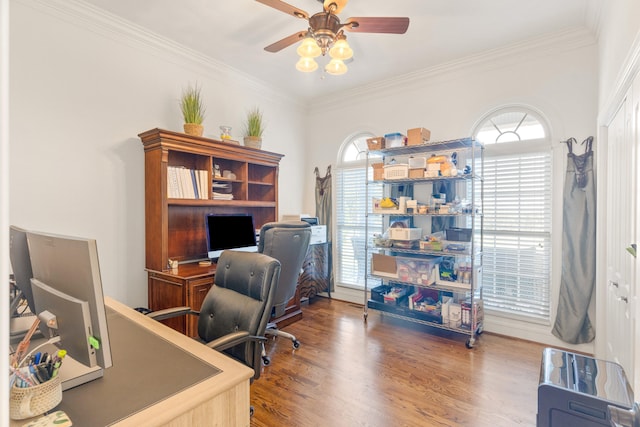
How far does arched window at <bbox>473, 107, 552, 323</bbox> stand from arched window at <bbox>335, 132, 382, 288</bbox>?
1405mm

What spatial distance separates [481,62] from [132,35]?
3.42 metres

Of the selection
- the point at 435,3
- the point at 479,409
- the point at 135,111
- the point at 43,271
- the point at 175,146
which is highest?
the point at 435,3

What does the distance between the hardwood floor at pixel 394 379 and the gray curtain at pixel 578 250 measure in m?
0.39

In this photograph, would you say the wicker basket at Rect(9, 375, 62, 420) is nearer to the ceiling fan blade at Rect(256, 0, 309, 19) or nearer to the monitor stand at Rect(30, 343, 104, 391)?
the monitor stand at Rect(30, 343, 104, 391)

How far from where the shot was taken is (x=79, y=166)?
2566mm

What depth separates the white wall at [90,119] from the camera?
2.31 metres

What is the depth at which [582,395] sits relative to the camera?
1047mm

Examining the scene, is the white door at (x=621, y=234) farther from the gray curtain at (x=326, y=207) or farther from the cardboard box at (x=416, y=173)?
the gray curtain at (x=326, y=207)

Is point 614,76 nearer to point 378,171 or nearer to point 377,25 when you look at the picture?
point 377,25

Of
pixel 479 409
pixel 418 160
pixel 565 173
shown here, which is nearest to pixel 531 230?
pixel 565 173

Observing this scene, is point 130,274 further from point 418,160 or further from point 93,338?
point 418,160

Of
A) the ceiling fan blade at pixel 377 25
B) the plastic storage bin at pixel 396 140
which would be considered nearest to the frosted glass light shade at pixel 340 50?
the ceiling fan blade at pixel 377 25

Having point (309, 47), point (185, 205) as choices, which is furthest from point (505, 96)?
point (185, 205)

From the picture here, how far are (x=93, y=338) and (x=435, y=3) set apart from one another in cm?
299
